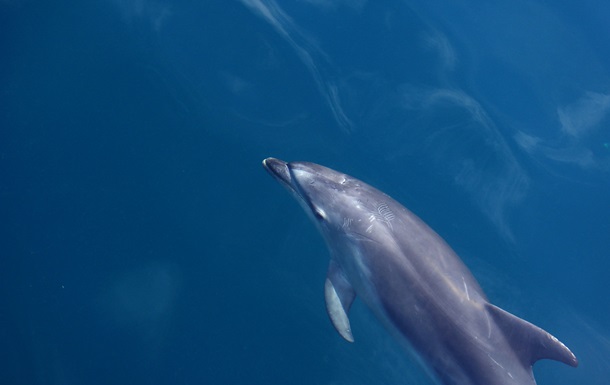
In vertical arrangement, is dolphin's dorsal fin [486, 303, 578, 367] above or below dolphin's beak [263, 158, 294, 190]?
above

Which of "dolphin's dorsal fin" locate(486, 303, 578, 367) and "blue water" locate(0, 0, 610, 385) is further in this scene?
"blue water" locate(0, 0, 610, 385)

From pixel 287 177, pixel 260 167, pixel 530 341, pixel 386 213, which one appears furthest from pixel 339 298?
pixel 260 167

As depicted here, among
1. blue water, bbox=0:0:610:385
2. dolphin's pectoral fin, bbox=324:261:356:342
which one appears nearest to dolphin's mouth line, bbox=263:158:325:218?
dolphin's pectoral fin, bbox=324:261:356:342

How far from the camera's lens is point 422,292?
453cm

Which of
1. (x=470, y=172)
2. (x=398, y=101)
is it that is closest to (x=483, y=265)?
(x=470, y=172)

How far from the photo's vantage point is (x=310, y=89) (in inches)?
298

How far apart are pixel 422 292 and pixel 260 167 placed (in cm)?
320

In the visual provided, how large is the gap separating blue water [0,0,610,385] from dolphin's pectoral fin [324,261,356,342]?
813 mm

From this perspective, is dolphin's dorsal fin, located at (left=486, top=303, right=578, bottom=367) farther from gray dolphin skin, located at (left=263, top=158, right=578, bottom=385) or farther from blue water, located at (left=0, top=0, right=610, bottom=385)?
blue water, located at (left=0, top=0, right=610, bottom=385)

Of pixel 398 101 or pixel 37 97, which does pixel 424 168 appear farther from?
pixel 37 97

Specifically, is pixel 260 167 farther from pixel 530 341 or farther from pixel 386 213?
pixel 530 341

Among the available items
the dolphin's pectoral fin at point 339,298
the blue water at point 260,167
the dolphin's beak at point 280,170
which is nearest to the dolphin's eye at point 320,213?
the dolphin's beak at point 280,170

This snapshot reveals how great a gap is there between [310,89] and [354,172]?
1.43 m

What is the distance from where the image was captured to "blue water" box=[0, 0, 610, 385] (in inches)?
240
